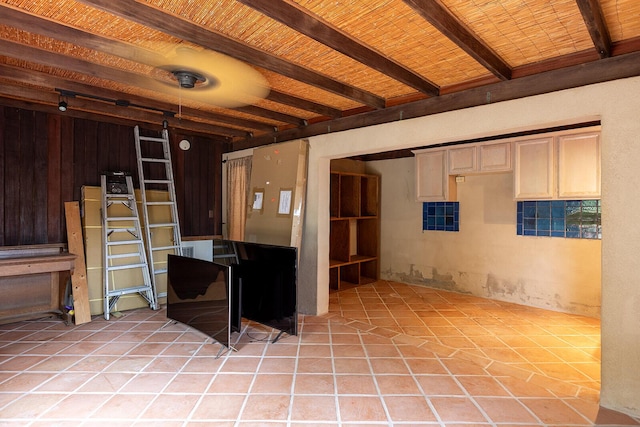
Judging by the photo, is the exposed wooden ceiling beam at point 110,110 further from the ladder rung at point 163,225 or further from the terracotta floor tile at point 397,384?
the terracotta floor tile at point 397,384

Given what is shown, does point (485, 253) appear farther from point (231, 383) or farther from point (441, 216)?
point (231, 383)

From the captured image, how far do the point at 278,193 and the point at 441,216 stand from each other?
9.69ft

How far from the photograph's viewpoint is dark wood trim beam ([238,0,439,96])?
1855mm

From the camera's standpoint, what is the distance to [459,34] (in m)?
2.10

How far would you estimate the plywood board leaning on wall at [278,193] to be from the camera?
13.9ft

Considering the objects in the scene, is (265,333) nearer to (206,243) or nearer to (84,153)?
(206,243)

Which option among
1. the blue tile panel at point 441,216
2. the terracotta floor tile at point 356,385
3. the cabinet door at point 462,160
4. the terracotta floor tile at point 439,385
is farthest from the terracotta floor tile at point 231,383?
the blue tile panel at point 441,216

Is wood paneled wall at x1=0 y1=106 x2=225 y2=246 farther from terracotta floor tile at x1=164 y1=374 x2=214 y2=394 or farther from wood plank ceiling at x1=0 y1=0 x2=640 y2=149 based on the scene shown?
terracotta floor tile at x1=164 y1=374 x2=214 y2=394

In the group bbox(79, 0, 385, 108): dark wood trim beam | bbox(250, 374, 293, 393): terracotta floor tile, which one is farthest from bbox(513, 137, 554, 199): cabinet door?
bbox(250, 374, 293, 393): terracotta floor tile

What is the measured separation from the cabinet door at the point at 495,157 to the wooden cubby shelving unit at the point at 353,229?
78.0 inches

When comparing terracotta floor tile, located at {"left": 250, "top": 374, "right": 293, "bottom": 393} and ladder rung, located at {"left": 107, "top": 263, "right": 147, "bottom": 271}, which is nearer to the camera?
terracotta floor tile, located at {"left": 250, "top": 374, "right": 293, "bottom": 393}

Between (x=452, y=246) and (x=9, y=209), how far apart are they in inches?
234

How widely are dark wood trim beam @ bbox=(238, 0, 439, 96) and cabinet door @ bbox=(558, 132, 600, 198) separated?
2459 millimetres

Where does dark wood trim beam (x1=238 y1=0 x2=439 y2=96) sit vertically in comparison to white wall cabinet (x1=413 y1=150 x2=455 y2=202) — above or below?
above
